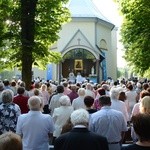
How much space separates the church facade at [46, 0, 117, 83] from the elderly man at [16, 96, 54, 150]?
157 feet

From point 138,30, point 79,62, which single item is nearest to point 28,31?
point 138,30

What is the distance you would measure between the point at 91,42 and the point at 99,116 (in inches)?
2117

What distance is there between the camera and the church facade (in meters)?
59.9

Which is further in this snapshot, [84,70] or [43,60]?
[84,70]

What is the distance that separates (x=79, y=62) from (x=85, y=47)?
220 centimetres

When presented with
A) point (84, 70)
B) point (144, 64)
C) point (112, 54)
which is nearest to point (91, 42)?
point (84, 70)

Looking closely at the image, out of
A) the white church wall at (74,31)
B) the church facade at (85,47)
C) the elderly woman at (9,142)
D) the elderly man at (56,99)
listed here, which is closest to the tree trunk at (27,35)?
the elderly man at (56,99)

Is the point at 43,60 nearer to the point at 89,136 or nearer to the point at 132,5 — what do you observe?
the point at 132,5

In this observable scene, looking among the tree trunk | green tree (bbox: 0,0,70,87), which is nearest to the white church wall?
green tree (bbox: 0,0,70,87)

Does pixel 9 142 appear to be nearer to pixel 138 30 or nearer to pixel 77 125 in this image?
pixel 77 125

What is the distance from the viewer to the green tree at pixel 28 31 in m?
23.7

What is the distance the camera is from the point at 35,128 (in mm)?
8469

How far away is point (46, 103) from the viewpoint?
56.2 ft

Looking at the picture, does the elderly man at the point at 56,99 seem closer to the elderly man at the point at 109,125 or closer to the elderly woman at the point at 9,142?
the elderly man at the point at 109,125
